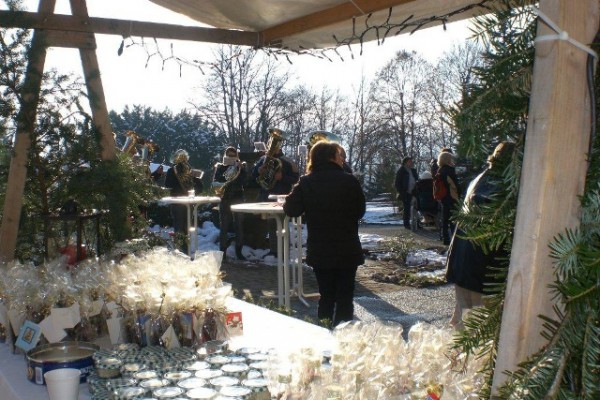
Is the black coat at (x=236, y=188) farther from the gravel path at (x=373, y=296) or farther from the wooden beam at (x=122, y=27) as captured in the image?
the wooden beam at (x=122, y=27)

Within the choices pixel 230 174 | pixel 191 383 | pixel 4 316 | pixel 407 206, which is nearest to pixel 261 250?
pixel 230 174

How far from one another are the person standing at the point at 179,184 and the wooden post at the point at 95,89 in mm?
8123

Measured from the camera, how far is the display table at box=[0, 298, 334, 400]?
2.06 meters

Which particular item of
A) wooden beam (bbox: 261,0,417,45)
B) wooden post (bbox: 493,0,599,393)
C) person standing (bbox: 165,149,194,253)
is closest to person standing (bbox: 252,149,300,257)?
person standing (bbox: 165,149,194,253)

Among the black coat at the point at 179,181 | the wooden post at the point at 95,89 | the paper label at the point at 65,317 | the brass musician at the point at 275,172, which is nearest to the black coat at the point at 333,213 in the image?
the wooden post at the point at 95,89

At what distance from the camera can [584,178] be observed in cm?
86

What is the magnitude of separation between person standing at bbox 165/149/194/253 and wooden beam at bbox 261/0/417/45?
8.12m

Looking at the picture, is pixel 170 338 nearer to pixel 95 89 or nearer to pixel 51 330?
pixel 51 330

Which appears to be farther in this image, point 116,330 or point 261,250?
point 261,250

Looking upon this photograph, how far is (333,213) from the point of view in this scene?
5219 mm

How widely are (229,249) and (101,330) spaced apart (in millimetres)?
8787

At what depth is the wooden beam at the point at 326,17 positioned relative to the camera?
2.96m

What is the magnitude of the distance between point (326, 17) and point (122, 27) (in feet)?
3.65

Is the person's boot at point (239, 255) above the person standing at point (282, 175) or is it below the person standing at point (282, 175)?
below
